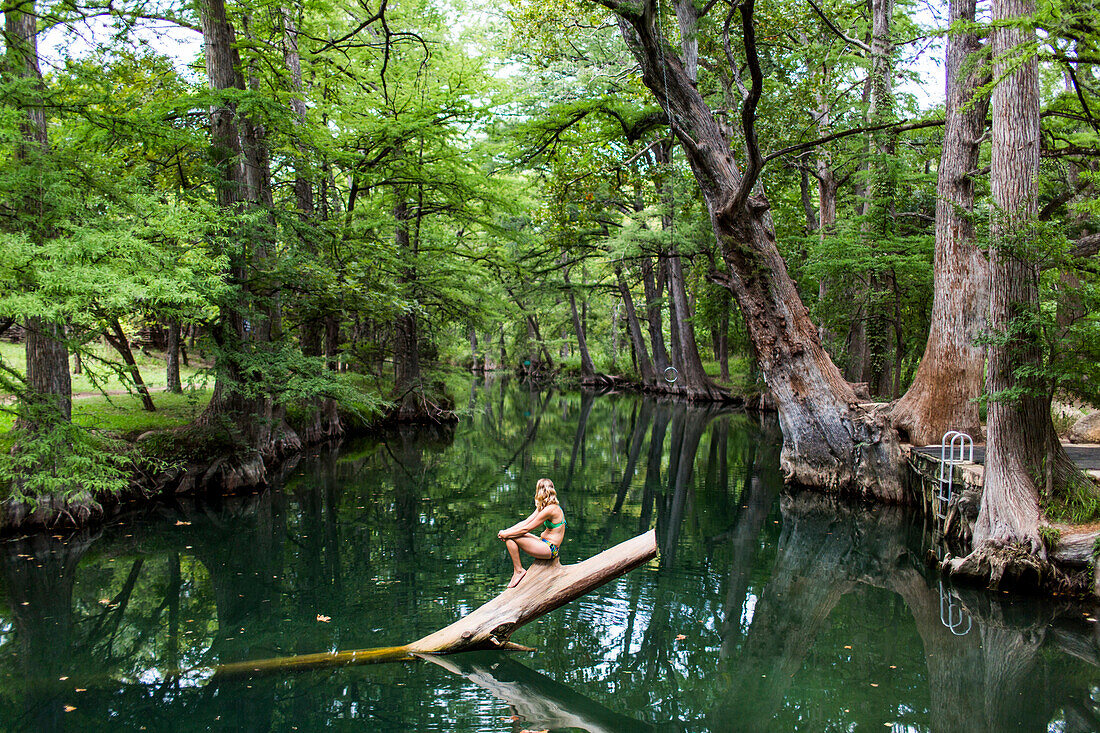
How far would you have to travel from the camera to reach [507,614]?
5367 mm

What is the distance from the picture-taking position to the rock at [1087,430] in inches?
453

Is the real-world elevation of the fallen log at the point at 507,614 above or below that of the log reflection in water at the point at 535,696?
above

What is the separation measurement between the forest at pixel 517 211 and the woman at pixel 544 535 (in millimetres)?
4287

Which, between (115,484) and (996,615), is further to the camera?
(115,484)

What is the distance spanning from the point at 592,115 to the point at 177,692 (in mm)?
10320

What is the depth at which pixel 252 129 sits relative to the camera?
12344mm

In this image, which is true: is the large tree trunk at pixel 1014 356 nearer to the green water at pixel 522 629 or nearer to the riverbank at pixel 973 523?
the riverbank at pixel 973 523

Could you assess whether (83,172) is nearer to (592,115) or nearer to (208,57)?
(208,57)

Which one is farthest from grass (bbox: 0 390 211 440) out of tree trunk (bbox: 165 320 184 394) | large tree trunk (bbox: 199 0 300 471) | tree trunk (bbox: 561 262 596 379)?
tree trunk (bbox: 561 262 596 379)

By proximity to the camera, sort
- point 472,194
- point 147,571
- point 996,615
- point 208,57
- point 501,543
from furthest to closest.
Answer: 1. point 472,194
2. point 208,57
3. point 501,543
4. point 147,571
5. point 996,615

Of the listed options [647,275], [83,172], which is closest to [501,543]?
[83,172]

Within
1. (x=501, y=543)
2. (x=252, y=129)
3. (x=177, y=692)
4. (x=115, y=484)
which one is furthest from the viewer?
(x=252, y=129)

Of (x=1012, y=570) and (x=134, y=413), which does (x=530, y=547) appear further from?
(x=134, y=413)

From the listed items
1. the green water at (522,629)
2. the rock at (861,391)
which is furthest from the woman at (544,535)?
the rock at (861,391)
